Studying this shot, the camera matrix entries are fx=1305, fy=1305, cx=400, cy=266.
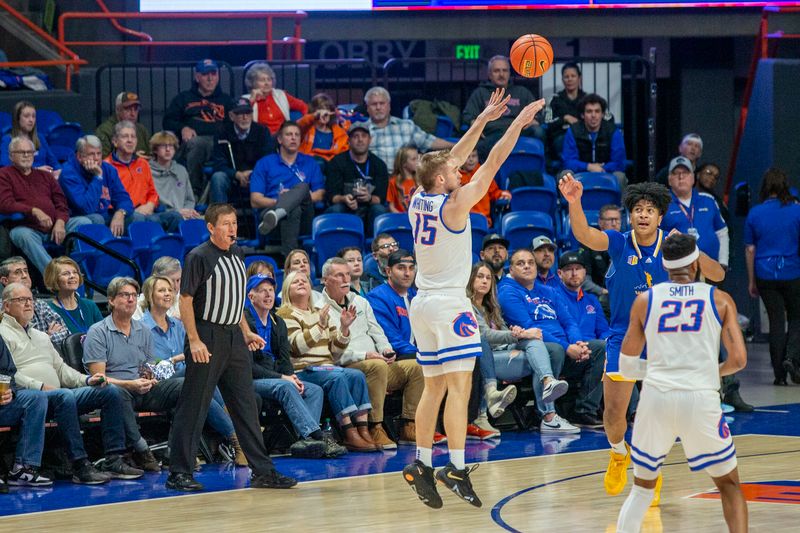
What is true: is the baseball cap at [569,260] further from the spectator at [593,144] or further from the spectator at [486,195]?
the spectator at [593,144]

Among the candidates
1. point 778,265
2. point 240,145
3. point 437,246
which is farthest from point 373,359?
point 778,265

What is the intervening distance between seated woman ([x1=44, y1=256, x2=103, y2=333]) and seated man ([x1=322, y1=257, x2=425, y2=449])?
183 centimetres

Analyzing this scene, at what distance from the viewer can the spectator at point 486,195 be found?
42.4 ft

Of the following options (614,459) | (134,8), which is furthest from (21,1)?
(614,459)

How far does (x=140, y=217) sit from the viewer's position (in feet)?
38.9

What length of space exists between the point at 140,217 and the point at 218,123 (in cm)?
202

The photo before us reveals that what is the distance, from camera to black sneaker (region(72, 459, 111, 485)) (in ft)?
27.5

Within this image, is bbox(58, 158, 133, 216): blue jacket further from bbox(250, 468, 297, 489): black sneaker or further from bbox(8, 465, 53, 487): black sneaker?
bbox(250, 468, 297, 489): black sneaker

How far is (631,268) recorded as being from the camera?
757cm

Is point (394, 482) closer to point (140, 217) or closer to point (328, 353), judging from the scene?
point (328, 353)

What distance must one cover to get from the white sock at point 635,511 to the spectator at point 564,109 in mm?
8857

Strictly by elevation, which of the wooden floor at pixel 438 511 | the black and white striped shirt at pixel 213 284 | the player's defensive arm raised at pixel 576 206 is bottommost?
the wooden floor at pixel 438 511

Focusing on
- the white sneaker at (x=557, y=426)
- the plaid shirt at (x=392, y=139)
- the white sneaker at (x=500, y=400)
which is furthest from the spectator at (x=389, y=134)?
the white sneaker at (x=500, y=400)

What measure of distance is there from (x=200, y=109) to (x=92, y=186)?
7.47ft
